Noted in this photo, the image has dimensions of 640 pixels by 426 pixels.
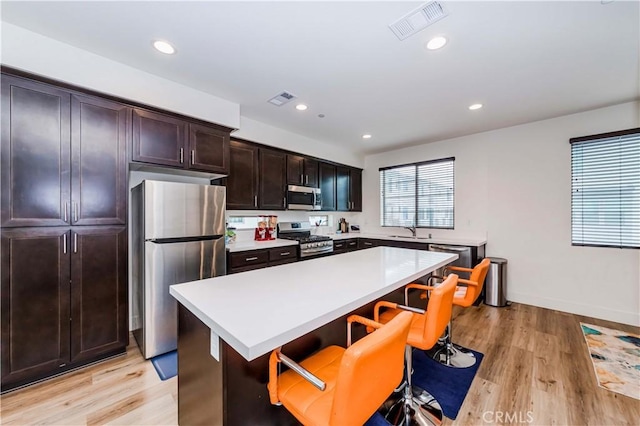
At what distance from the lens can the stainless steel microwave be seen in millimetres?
4242

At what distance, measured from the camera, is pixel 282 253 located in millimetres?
3631

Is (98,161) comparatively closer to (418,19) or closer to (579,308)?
(418,19)

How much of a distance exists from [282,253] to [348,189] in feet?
7.97

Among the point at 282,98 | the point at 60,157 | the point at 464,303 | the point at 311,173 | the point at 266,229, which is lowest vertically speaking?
the point at 464,303

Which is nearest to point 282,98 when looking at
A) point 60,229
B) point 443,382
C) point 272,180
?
point 272,180

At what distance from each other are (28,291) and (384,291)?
2640 mm

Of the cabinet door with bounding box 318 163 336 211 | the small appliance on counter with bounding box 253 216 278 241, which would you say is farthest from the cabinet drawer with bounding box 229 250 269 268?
the cabinet door with bounding box 318 163 336 211

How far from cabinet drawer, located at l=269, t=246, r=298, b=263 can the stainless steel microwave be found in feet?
2.54

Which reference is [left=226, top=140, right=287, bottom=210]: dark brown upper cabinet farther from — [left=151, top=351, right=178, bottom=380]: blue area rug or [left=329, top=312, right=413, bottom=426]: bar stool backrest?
[left=329, top=312, right=413, bottom=426]: bar stool backrest

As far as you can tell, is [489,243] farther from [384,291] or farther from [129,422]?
[129,422]

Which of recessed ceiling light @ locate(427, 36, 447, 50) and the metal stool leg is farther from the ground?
recessed ceiling light @ locate(427, 36, 447, 50)

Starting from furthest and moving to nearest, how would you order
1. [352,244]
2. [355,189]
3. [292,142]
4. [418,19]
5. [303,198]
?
[355,189] → [352,244] → [303,198] → [292,142] → [418,19]

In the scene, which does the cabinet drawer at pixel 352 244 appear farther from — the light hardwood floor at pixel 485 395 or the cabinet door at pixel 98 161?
the cabinet door at pixel 98 161

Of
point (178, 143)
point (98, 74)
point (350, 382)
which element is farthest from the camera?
point (178, 143)
